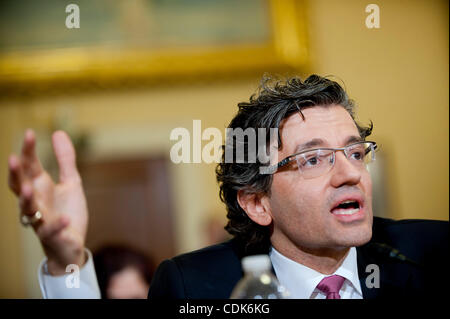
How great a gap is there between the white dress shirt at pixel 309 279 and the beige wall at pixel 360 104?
1.60 meters

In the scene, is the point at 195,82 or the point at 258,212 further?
the point at 195,82

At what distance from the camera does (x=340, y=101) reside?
106cm

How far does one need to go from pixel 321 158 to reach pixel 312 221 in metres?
0.12

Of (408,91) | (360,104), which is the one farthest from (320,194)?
(408,91)

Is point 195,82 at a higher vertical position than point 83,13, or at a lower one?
lower

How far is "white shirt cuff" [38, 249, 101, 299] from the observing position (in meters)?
1.13

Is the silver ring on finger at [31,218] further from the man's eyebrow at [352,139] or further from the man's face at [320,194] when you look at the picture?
the man's eyebrow at [352,139]

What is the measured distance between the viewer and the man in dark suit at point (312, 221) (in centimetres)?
95

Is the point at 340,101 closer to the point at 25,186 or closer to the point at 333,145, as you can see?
the point at 333,145

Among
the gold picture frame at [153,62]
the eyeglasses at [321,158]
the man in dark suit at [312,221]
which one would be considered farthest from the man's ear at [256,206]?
the gold picture frame at [153,62]

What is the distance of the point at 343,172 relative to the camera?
0.94 metres

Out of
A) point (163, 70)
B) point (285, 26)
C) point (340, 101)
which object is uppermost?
point (285, 26)
